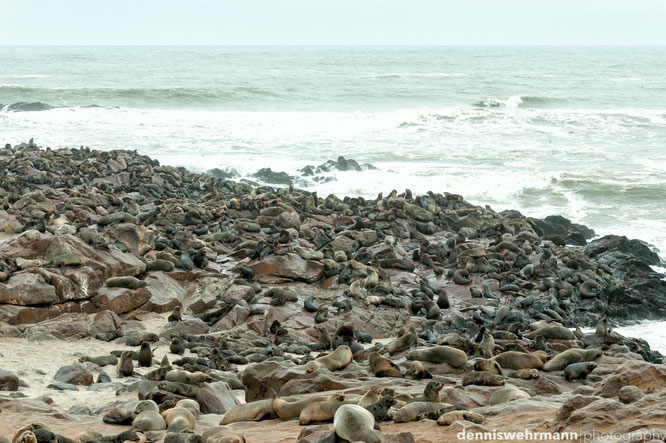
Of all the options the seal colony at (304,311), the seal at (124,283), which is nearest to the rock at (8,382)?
the seal colony at (304,311)

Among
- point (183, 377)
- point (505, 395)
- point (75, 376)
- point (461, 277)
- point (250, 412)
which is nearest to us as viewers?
point (250, 412)

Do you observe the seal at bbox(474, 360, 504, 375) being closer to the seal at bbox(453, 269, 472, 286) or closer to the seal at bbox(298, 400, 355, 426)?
the seal at bbox(298, 400, 355, 426)

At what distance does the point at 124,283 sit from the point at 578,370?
7058 mm

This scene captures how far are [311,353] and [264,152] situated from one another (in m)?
21.5

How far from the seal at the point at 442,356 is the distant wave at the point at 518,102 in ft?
137

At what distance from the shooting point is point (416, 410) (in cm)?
637

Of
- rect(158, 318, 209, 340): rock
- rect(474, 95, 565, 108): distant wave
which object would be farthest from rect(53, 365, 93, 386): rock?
rect(474, 95, 565, 108): distant wave

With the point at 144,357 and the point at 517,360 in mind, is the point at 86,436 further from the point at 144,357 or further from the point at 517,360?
the point at 517,360

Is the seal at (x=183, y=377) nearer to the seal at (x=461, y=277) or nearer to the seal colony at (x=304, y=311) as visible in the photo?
the seal colony at (x=304, y=311)

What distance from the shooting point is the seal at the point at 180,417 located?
6.39 metres

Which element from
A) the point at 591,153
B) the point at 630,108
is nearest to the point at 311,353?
the point at 591,153

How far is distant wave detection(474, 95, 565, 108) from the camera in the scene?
4888cm

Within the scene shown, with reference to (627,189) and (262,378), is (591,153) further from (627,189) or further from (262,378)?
(262,378)

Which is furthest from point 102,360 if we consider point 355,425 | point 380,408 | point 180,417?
point 355,425
